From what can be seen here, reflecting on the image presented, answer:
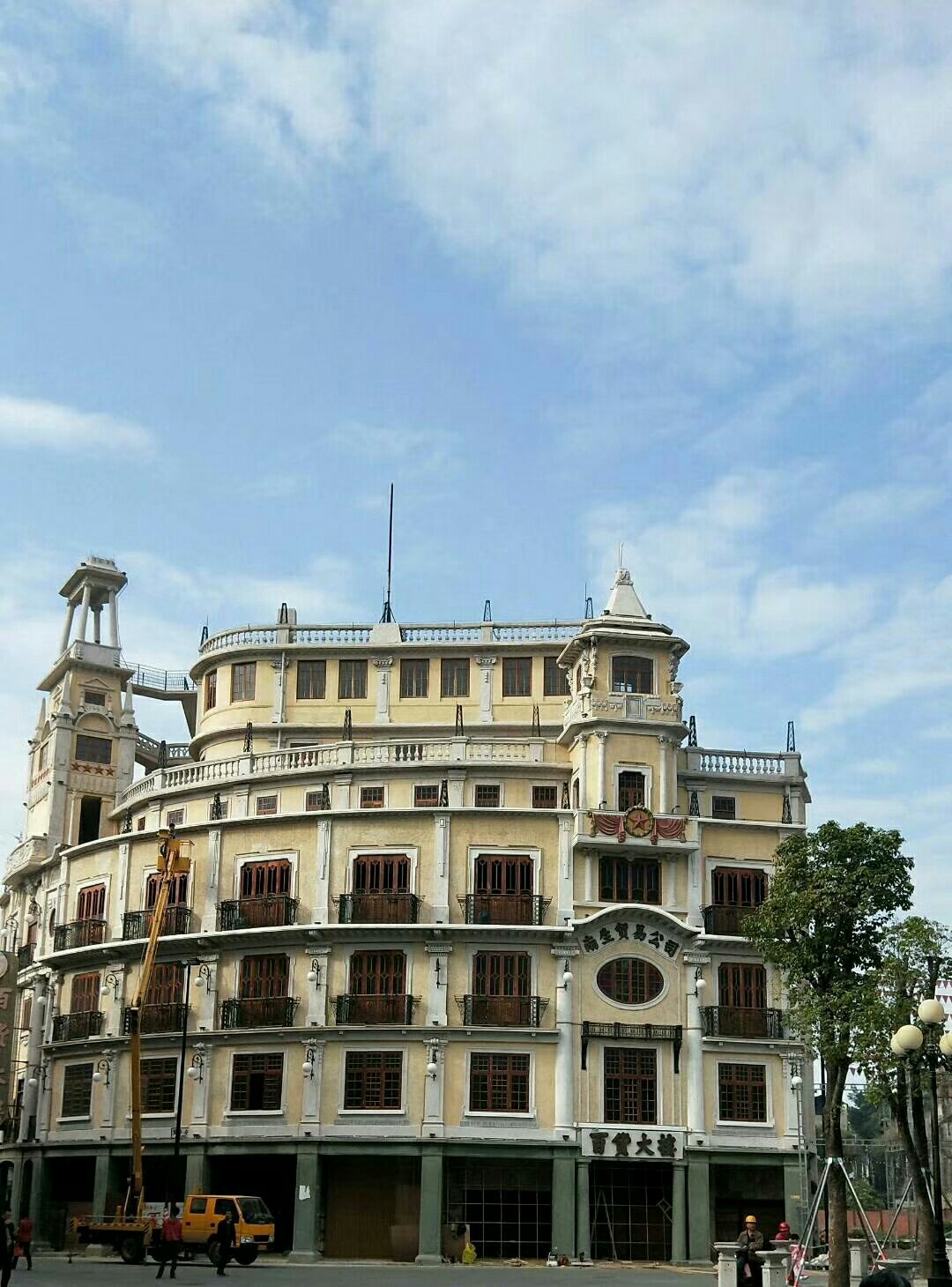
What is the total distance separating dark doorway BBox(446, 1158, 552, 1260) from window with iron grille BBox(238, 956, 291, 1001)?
27.8 feet

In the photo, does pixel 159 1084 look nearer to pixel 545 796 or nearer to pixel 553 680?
pixel 545 796

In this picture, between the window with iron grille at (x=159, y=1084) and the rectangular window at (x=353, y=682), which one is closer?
the window with iron grille at (x=159, y=1084)

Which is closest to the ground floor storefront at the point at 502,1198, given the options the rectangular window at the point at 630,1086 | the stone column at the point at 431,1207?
the stone column at the point at 431,1207

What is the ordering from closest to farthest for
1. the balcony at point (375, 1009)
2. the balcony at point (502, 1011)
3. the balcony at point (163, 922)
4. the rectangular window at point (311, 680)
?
the balcony at point (502, 1011) < the balcony at point (375, 1009) < the balcony at point (163, 922) < the rectangular window at point (311, 680)

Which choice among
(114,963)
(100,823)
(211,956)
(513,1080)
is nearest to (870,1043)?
(513,1080)

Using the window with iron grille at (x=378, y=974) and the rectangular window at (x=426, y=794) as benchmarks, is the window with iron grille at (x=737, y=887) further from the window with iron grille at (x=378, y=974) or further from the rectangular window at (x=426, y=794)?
the window with iron grille at (x=378, y=974)

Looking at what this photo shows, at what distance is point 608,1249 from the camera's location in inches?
2215

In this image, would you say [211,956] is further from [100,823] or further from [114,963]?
[100,823]

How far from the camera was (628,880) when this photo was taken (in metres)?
59.7

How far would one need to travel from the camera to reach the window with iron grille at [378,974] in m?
57.9

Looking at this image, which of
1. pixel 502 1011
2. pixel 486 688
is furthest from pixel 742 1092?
pixel 486 688

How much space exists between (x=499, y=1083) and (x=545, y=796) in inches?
421

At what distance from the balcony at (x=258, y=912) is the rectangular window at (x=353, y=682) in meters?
10.2

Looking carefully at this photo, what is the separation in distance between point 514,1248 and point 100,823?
1005 inches
